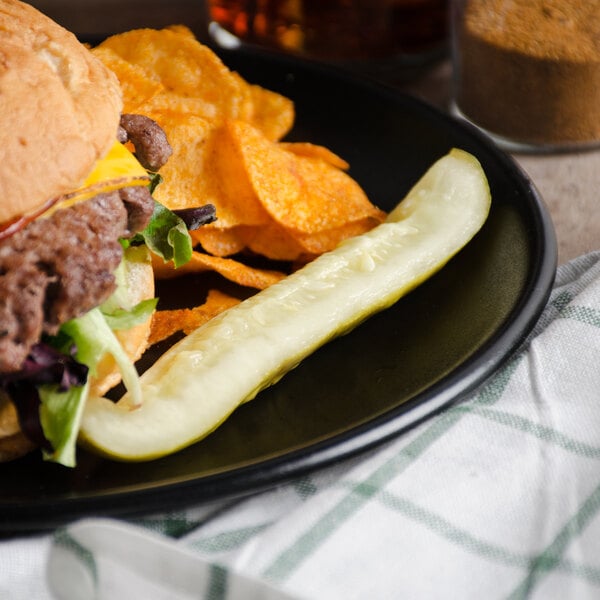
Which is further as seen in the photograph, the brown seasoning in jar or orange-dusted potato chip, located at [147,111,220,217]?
the brown seasoning in jar

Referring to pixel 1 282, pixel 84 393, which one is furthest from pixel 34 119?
pixel 84 393

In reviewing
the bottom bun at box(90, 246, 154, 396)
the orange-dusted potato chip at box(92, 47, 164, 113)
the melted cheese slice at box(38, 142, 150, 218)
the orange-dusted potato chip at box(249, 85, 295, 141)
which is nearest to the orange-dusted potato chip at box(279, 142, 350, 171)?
the orange-dusted potato chip at box(249, 85, 295, 141)

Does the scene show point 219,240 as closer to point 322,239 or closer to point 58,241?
point 322,239

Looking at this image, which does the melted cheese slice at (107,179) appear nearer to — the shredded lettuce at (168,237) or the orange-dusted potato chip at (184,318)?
the shredded lettuce at (168,237)

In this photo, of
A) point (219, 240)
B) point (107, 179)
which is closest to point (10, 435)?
point (107, 179)

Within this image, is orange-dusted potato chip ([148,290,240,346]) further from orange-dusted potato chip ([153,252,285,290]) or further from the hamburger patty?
the hamburger patty

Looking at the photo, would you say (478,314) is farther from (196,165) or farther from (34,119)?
(34,119)

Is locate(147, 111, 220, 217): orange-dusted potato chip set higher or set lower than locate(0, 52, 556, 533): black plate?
higher
